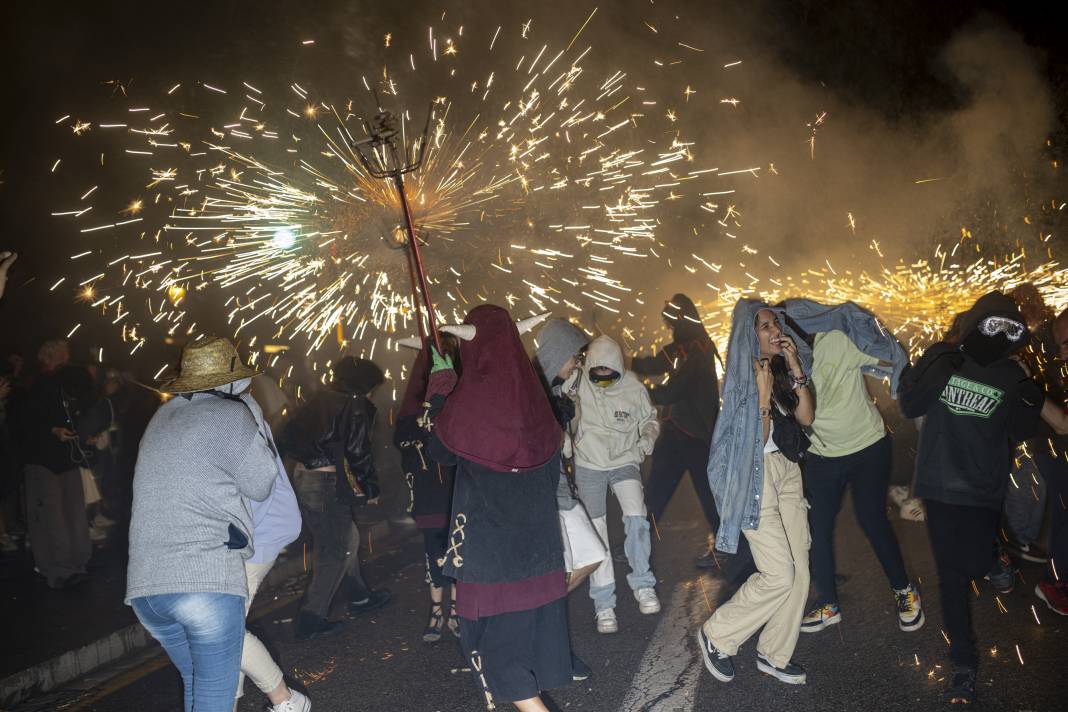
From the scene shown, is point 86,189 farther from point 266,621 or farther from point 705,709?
point 705,709

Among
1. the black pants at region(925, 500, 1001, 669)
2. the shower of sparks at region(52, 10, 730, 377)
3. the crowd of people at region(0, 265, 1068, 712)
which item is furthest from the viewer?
the shower of sparks at region(52, 10, 730, 377)

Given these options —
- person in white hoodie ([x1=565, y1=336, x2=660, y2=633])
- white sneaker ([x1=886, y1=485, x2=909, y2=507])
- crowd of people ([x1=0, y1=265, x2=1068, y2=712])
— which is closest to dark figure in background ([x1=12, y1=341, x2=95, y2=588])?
crowd of people ([x1=0, y1=265, x2=1068, y2=712])

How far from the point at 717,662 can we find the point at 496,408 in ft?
6.15

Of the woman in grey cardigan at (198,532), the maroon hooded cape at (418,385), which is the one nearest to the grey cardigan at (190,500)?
the woman in grey cardigan at (198,532)

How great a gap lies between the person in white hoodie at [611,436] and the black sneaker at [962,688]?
6.90ft

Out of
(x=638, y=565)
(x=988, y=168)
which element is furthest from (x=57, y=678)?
(x=988, y=168)

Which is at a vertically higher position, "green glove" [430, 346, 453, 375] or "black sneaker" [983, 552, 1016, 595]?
"green glove" [430, 346, 453, 375]

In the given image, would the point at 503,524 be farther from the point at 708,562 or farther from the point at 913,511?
the point at 913,511

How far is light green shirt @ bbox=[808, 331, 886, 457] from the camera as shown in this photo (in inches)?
181

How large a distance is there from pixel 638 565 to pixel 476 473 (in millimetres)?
2324

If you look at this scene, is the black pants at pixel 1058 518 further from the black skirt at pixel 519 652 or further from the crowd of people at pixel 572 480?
the black skirt at pixel 519 652

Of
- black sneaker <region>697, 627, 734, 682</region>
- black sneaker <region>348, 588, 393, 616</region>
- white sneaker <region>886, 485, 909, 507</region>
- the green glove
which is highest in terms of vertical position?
the green glove

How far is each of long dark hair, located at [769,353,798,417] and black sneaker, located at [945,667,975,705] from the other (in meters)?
1.38

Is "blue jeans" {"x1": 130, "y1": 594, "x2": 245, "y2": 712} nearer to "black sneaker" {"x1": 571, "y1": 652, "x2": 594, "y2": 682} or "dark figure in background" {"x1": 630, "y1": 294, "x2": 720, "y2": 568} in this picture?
"black sneaker" {"x1": 571, "y1": 652, "x2": 594, "y2": 682}
